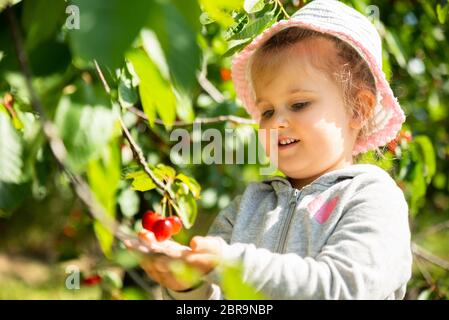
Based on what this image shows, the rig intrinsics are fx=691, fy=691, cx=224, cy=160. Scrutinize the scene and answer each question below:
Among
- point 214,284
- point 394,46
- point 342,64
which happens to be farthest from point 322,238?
point 394,46

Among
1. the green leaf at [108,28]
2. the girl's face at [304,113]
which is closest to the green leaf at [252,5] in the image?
the girl's face at [304,113]

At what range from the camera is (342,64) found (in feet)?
5.26

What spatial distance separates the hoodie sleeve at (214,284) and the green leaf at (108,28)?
1.75ft

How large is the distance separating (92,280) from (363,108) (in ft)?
4.14

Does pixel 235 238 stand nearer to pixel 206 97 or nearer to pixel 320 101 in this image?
pixel 320 101

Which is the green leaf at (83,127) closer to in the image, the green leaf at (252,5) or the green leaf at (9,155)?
the green leaf at (9,155)

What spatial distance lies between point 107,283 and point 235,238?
985mm

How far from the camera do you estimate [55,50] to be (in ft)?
2.86

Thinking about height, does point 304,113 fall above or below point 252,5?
below

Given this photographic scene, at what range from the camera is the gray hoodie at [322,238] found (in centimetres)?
117

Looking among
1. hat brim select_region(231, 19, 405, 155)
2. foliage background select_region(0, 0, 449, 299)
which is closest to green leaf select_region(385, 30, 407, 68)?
foliage background select_region(0, 0, 449, 299)

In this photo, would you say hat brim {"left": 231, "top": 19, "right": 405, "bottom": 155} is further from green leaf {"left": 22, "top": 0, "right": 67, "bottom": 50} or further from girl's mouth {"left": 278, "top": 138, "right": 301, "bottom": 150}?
green leaf {"left": 22, "top": 0, "right": 67, "bottom": 50}

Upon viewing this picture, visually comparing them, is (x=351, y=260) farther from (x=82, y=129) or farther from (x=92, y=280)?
(x=92, y=280)
